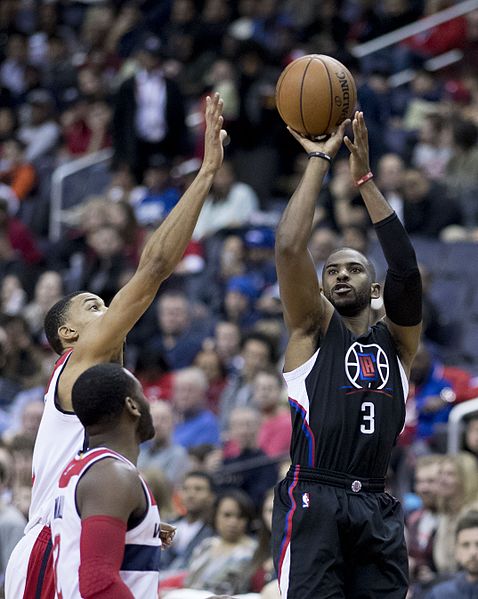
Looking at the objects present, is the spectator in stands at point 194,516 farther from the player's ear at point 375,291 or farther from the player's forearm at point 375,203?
the player's forearm at point 375,203

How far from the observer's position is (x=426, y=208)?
12914 millimetres

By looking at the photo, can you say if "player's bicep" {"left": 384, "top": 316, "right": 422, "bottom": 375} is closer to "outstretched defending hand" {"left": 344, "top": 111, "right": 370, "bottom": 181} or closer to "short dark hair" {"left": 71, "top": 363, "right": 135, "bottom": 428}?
"outstretched defending hand" {"left": 344, "top": 111, "right": 370, "bottom": 181}

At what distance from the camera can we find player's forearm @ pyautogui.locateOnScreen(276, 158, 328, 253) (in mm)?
5723

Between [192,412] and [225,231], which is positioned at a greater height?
[225,231]

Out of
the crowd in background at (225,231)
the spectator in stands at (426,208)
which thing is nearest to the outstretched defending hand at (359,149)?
the crowd in background at (225,231)

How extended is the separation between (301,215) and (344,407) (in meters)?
0.79

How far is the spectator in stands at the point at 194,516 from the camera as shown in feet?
31.8

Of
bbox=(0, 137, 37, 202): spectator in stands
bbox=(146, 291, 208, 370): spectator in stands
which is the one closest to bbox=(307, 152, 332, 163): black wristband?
bbox=(146, 291, 208, 370): spectator in stands

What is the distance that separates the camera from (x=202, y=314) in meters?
13.3

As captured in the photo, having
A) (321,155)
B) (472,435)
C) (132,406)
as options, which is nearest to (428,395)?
(472,435)

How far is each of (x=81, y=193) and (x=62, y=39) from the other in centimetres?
481

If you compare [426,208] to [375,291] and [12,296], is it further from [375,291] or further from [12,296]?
[375,291]

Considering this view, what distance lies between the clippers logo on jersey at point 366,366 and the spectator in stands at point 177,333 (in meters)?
6.79

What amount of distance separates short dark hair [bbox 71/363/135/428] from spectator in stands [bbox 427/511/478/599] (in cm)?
358
